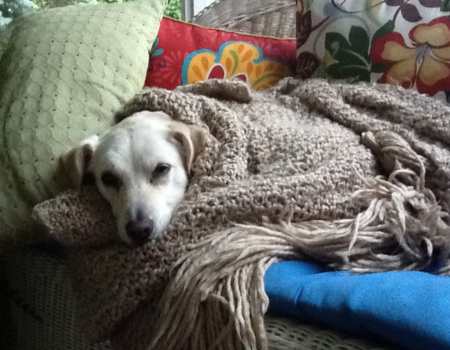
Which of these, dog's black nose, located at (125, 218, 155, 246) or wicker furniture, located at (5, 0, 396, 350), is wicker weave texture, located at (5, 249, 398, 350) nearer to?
wicker furniture, located at (5, 0, 396, 350)

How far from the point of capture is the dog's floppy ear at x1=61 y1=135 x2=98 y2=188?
3.41 feet

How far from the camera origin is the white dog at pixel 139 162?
1025mm

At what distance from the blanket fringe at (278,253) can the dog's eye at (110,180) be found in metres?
0.27

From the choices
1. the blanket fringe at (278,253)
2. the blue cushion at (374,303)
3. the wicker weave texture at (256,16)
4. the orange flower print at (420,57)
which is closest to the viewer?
the blue cushion at (374,303)

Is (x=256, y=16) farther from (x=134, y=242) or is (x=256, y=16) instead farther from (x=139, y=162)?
(x=134, y=242)

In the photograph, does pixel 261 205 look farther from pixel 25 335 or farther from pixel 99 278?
pixel 25 335

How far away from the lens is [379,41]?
51.8 inches

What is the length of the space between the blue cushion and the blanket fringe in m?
0.04

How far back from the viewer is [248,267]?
0.80 metres

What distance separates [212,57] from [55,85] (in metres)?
0.51

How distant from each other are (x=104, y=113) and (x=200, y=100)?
232 mm

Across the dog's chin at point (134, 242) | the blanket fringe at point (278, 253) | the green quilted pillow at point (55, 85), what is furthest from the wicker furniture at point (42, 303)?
the blanket fringe at point (278, 253)

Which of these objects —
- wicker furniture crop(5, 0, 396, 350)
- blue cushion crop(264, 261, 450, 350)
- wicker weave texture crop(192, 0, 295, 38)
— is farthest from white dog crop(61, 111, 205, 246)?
wicker weave texture crop(192, 0, 295, 38)

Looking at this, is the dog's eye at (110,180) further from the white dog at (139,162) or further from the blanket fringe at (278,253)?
the blanket fringe at (278,253)
